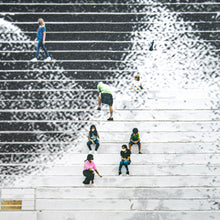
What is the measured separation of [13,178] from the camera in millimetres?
6965

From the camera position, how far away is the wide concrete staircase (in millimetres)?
6852

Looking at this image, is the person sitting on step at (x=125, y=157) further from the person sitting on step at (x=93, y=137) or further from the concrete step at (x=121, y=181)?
the person sitting on step at (x=93, y=137)

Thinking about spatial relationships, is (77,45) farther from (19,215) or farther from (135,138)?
(19,215)

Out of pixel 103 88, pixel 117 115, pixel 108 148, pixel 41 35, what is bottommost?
pixel 108 148

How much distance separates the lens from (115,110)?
7.10 meters

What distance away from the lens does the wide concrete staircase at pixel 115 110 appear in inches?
270

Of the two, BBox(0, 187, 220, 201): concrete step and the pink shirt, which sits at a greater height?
the pink shirt

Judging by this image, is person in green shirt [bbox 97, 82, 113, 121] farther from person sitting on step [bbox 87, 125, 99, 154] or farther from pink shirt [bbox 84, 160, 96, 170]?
pink shirt [bbox 84, 160, 96, 170]

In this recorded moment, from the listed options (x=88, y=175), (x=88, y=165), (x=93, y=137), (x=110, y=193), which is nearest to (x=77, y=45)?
(x=93, y=137)

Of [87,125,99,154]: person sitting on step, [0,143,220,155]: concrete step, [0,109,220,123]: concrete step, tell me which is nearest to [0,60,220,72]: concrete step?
[0,109,220,123]: concrete step

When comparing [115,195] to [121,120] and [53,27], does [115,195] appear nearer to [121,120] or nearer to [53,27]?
[121,120]

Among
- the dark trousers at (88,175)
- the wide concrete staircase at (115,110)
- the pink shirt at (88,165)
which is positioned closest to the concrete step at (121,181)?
the wide concrete staircase at (115,110)

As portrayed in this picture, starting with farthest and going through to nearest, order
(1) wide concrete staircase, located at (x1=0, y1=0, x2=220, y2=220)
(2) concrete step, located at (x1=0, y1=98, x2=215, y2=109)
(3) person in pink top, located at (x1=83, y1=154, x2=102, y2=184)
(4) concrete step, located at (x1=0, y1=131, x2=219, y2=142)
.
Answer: (2) concrete step, located at (x1=0, y1=98, x2=215, y2=109)
(4) concrete step, located at (x1=0, y1=131, x2=219, y2=142)
(1) wide concrete staircase, located at (x1=0, y1=0, x2=220, y2=220)
(3) person in pink top, located at (x1=83, y1=154, x2=102, y2=184)

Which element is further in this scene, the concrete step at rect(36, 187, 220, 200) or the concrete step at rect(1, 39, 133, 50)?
the concrete step at rect(1, 39, 133, 50)
